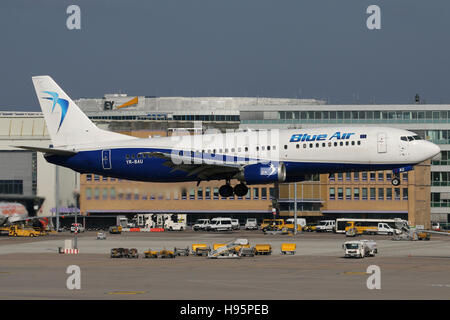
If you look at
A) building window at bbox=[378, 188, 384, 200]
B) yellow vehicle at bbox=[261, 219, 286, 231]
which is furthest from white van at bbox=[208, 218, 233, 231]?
building window at bbox=[378, 188, 384, 200]

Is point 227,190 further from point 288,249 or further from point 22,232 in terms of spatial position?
point 22,232

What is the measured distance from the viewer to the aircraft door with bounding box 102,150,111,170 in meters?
95.6

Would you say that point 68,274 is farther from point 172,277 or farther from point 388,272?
point 388,272

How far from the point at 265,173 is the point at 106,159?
19.7m

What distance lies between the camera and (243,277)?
75875 millimetres

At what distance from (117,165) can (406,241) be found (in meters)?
56.4

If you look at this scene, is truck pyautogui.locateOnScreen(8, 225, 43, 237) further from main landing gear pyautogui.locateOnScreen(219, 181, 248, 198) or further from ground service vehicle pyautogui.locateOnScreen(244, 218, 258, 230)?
main landing gear pyautogui.locateOnScreen(219, 181, 248, 198)

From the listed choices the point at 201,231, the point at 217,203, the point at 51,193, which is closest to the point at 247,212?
the point at 217,203

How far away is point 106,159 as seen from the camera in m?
95.7

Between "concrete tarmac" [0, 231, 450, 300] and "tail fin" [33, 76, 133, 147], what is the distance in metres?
14.5

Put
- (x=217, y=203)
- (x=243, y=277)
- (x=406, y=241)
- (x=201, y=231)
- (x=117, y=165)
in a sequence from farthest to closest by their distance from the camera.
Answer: (x=217, y=203) < (x=201, y=231) < (x=406, y=241) < (x=117, y=165) < (x=243, y=277)

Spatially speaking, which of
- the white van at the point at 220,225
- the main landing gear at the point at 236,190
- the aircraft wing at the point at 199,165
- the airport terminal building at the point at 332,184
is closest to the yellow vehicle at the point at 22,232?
the airport terminal building at the point at 332,184

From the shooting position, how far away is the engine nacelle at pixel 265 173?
88.0 meters

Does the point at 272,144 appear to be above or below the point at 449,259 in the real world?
above
